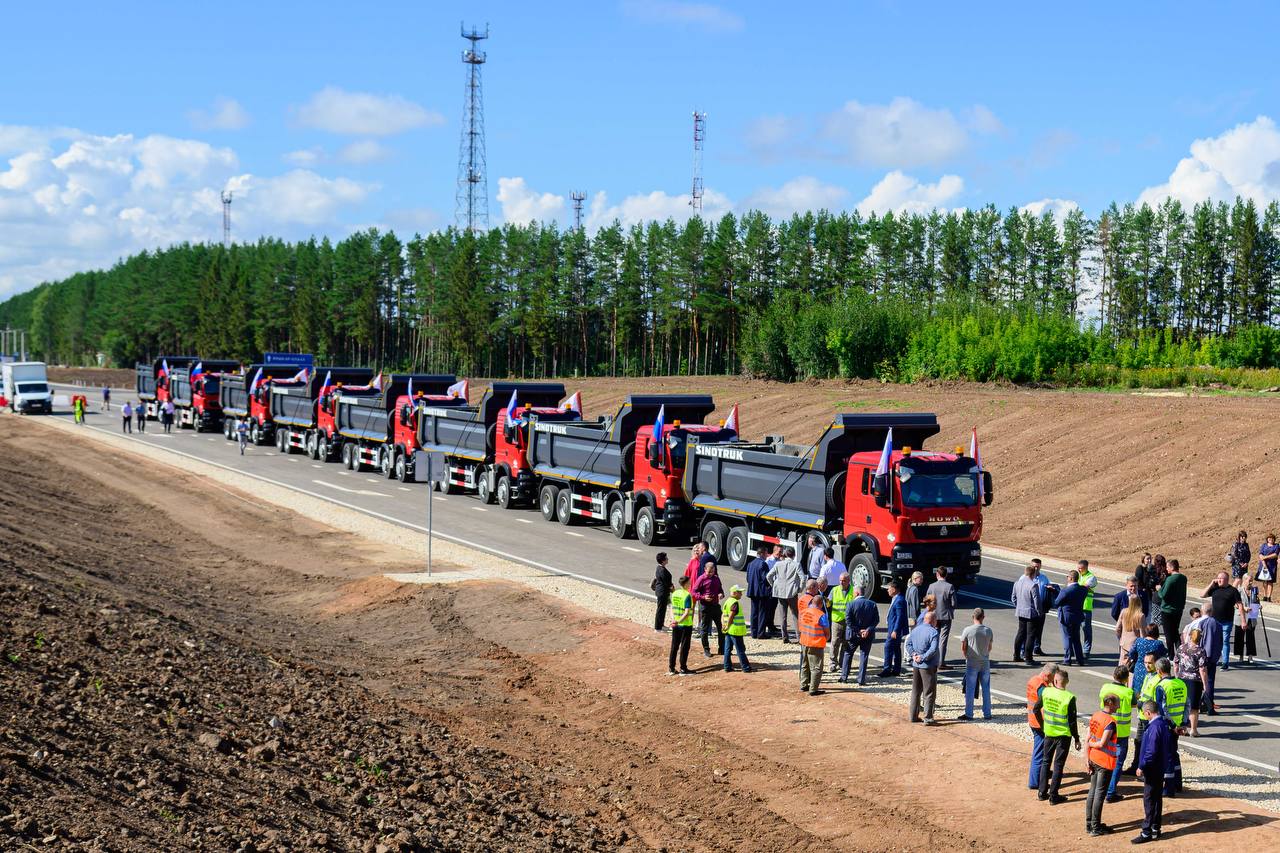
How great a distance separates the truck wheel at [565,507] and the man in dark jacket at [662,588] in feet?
43.2

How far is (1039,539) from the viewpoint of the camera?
31.0 meters

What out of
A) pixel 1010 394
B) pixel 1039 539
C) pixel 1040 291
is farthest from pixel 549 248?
pixel 1039 539

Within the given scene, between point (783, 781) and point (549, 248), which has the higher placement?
point (549, 248)

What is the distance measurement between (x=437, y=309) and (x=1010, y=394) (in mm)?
70949

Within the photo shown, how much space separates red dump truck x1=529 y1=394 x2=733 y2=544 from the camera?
28.1m

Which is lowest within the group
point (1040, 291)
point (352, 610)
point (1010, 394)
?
point (352, 610)

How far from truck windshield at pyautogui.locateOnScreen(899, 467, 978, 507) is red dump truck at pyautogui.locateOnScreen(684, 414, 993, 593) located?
2cm

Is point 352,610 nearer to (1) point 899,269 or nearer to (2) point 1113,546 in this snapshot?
(2) point 1113,546

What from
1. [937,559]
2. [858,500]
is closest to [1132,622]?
[937,559]

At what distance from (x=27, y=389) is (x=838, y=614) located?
221ft

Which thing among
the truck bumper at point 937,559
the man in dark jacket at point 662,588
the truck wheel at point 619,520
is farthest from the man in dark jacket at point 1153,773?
the truck wheel at point 619,520

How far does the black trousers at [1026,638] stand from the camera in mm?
17438

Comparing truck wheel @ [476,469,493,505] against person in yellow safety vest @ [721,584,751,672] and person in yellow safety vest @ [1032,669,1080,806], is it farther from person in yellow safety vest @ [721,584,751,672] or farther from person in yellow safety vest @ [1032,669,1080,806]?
person in yellow safety vest @ [1032,669,1080,806]

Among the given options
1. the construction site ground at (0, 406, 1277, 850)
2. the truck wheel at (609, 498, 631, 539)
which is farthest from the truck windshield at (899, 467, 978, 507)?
the truck wheel at (609, 498, 631, 539)
